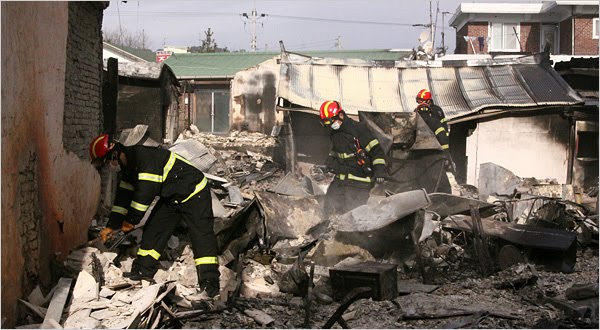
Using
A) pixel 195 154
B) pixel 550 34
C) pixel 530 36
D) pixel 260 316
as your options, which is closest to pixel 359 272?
pixel 260 316

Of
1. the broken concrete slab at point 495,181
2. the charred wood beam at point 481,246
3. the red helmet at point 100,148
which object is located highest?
the red helmet at point 100,148

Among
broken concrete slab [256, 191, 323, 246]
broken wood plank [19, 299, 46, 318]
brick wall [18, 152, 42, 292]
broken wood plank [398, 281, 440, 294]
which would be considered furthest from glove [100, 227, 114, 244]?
broken wood plank [398, 281, 440, 294]

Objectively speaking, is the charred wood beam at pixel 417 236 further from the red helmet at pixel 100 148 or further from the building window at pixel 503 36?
the building window at pixel 503 36

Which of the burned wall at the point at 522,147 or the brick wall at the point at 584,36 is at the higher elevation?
the brick wall at the point at 584,36

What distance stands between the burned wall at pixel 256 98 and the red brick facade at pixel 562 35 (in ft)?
42.2

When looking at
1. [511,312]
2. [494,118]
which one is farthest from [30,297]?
[494,118]

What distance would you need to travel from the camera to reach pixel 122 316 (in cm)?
553

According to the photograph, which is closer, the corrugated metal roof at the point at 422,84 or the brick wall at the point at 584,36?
the corrugated metal roof at the point at 422,84

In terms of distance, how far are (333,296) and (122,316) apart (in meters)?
2.01

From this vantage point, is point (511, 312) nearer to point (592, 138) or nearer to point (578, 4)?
point (592, 138)

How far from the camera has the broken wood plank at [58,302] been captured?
5277 mm

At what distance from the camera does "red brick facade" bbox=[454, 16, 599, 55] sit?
103ft

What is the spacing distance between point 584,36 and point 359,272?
97.2ft

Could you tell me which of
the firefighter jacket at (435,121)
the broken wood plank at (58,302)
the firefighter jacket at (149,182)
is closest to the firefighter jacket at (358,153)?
the firefighter jacket at (149,182)
